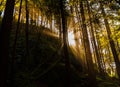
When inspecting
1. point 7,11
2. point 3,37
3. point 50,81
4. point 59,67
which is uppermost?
point 7,11

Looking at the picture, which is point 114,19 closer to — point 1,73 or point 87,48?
point 87,48

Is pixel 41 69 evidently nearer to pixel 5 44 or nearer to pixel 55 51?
pixel 55 51

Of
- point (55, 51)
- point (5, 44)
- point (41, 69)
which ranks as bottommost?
point (41, 69)

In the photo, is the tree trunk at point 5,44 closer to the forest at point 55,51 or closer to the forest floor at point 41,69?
the forest at point 55,51

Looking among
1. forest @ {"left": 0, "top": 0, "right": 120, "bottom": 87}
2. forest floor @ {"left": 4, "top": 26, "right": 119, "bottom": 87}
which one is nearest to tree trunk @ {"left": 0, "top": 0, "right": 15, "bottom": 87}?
forest @ {"left": 0, "top": 0, "right": 120, "bottom": 87}

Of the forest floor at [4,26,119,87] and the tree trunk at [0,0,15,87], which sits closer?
the tree trunk at [0,0,15,87]

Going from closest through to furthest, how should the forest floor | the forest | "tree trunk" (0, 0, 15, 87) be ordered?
"tree trunk" (0, 0, 15, 87) → the forest → the forest floor

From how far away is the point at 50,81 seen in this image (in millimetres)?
14062

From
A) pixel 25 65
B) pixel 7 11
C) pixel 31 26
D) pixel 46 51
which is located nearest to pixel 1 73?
pixel 7 11

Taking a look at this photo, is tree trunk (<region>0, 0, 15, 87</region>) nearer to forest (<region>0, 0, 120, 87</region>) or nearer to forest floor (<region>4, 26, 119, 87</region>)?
forest (<region>0, 0, 120, 87</region>)

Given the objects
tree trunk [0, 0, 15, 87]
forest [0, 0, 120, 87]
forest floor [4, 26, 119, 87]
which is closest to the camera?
tree trunk [0, 0, 15, 87]

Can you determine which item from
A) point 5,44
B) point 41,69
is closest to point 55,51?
point 41,69

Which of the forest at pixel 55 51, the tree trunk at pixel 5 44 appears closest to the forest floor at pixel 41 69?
the forest at pixel 55 51

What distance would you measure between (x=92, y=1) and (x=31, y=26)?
15179 mm
